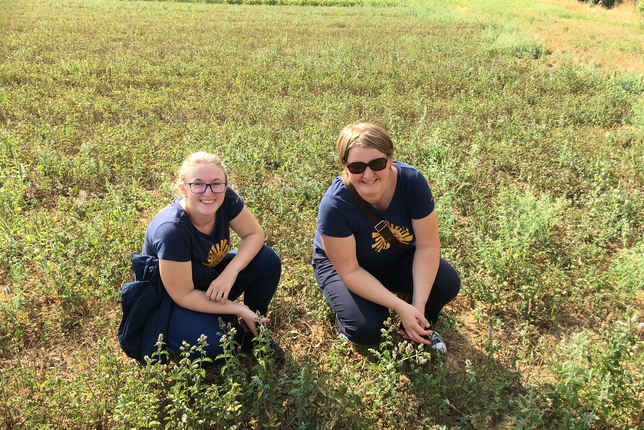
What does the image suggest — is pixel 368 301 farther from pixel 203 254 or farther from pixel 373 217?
pixel 203 254

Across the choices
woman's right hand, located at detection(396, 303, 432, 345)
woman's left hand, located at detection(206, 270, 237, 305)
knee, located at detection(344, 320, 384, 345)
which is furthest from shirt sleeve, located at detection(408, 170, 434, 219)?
woman's left hand, located at detection(206, 270, 237, 305)

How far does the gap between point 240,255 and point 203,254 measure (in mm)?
279

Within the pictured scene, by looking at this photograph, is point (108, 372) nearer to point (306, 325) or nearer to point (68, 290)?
point (68, 290)

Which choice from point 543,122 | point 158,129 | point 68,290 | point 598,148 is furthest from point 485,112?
point 68,290

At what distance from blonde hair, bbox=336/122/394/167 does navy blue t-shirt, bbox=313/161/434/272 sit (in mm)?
274

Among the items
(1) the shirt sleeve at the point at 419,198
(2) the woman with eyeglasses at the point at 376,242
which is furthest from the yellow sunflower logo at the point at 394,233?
(1) the shirt sleeve at the point at 419,198

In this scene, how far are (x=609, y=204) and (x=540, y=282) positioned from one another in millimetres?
1882

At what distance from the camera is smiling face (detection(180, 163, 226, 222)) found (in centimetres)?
263

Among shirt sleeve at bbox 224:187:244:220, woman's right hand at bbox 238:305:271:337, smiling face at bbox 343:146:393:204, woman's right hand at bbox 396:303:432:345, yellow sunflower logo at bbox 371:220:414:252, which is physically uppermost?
smiling face at bbox 343:146:393:204

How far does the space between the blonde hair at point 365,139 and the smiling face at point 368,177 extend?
0.03 m

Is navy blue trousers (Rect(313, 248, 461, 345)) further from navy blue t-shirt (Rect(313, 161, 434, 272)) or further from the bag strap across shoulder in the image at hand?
the bag strap across shoulder

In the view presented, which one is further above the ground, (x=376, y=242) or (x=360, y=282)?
(x=376, y=242)

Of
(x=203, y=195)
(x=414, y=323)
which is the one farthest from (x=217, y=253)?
(x=414, y=323)

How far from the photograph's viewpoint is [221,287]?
2.80 meters
